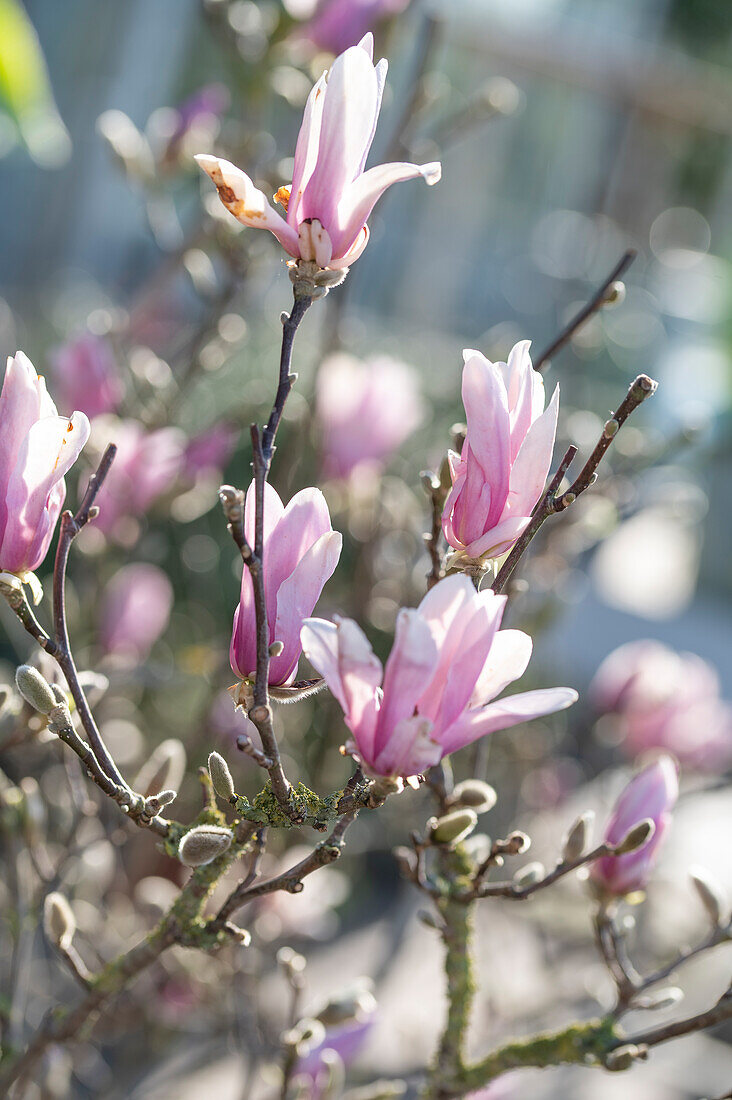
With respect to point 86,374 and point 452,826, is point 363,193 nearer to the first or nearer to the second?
point 452,826

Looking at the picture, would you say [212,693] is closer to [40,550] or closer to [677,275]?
[40,550]

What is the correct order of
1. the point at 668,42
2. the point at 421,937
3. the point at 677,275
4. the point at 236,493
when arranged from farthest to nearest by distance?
the point at 668,42 < the point at 677,275 < the point at 421,937 < the point at 236,493

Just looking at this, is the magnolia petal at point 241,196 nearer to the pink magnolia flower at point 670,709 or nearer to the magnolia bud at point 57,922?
the magnolia bud at point 57,922

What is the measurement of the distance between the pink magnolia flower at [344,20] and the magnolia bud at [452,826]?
2.35ft

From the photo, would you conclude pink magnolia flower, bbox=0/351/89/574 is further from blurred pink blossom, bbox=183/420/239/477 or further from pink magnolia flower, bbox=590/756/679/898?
blurred pink blossom, bbox=183/420/239/477

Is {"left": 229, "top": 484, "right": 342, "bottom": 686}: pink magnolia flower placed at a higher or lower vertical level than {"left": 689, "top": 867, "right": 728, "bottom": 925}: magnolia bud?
higher

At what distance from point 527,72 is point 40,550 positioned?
17.5ft

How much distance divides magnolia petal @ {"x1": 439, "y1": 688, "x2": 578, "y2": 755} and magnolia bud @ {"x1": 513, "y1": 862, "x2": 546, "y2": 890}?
0.17 metres

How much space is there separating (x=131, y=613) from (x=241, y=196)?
2.25 feet

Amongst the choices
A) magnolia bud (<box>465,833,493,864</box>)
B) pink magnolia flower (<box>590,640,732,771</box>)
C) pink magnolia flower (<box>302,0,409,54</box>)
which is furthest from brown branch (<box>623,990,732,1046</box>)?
pink magnolia flower (<box>302,0,409,54</box>)

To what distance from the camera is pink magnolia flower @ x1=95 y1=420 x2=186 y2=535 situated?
0.85 m

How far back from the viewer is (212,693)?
3.13 ft

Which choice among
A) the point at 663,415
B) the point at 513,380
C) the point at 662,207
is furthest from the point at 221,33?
the point at 662,207

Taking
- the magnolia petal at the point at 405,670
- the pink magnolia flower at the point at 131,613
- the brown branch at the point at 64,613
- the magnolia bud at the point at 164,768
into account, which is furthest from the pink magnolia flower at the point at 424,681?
the pink magnolia flower at the point at 131,613
